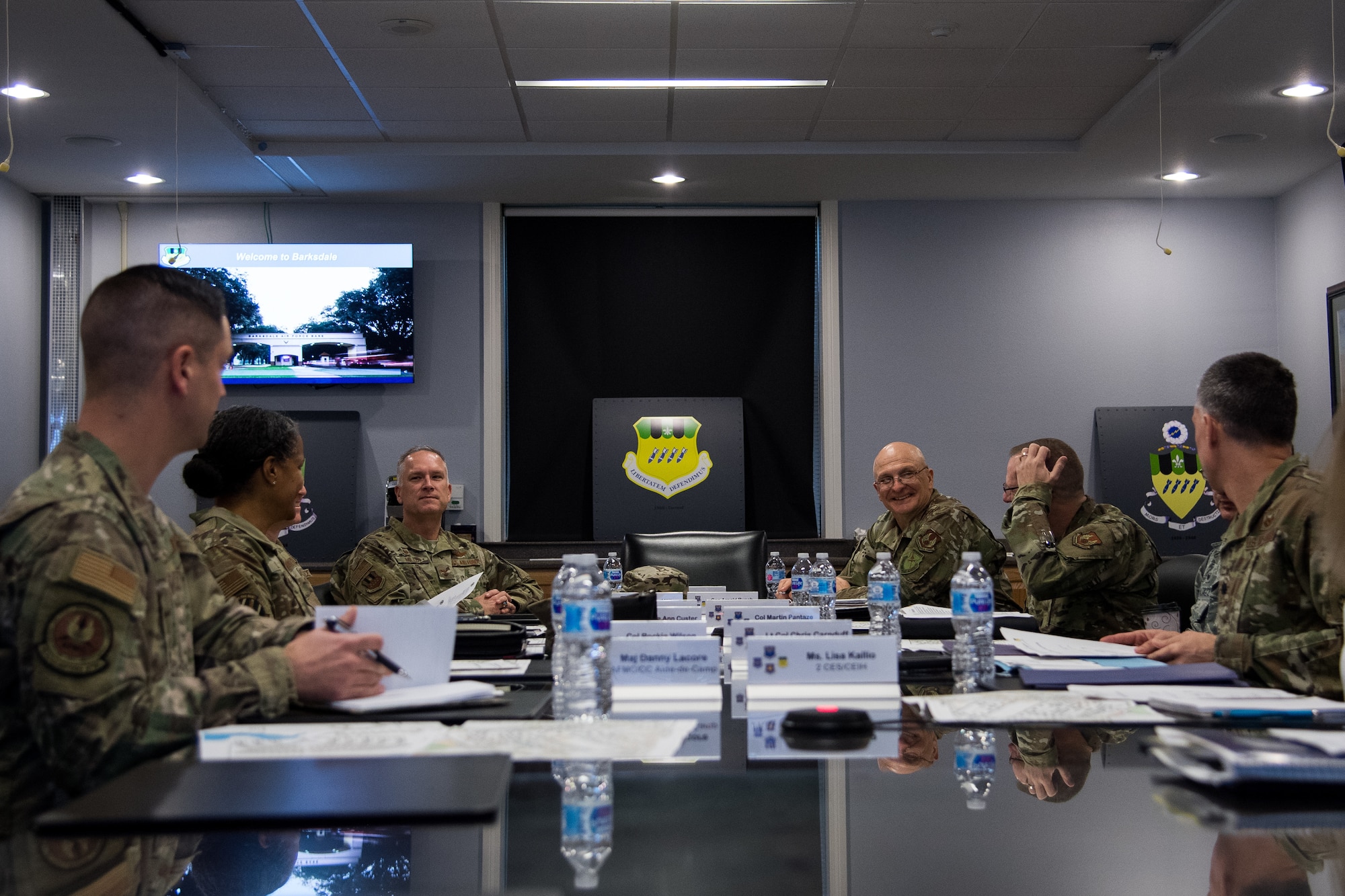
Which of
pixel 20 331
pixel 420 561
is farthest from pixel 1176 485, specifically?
pixel 20 331

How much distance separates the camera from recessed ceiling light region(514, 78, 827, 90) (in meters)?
4.80

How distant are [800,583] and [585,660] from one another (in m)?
2.04

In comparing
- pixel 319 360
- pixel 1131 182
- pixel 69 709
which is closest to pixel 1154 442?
pixel 1131 182

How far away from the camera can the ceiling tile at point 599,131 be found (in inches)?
211

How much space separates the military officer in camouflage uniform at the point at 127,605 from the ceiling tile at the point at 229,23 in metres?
2.74

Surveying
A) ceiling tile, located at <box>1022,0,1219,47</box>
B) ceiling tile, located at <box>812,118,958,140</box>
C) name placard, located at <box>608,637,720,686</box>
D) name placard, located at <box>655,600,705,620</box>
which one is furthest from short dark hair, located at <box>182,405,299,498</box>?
ceiling tile, located at <box>812,118,958,140</box>

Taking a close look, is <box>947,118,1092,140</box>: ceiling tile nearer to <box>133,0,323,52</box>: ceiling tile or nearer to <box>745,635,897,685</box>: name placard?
<box>133,0,323,52</box>: ceiling tile

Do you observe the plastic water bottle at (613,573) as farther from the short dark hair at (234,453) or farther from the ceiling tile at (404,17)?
the ceiling tile at (404,17)

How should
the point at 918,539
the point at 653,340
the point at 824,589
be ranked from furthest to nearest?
1. the point at 653,340
2. the point at 918,539
3. the point at 824,589

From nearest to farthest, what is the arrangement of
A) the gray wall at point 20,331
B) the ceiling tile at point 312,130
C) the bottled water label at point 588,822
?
the bottled water label at point 588,822 < the ceiling tile at point 312,130 < the gray wall at point 20,331

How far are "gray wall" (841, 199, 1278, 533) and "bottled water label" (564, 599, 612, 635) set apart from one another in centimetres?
489

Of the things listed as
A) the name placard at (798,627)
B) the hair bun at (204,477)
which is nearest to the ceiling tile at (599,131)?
the hair bun at (204,477)

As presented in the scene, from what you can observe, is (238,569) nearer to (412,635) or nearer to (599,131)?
(412,635)

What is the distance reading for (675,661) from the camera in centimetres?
182
